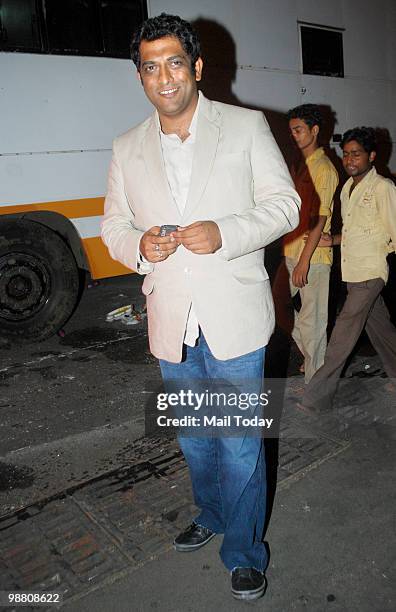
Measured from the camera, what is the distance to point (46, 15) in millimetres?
4957

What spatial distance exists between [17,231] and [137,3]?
2699mm

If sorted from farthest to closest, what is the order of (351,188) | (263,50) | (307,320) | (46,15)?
(263,50) < (46,15) < (307,320) < (351,188)

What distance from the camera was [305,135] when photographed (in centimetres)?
397

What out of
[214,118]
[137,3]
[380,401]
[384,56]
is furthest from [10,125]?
[384,56]

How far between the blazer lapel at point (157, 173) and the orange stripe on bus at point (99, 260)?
11.8 feet

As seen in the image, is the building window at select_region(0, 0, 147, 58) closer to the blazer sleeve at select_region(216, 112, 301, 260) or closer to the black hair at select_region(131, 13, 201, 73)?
the black hair at select_region(131, 13, 201, 73)

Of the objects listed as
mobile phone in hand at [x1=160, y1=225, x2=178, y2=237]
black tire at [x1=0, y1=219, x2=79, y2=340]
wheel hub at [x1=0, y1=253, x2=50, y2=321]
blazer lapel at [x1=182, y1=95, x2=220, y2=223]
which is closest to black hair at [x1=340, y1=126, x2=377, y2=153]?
blazer lapel at [x1=182, y1=95, x2=220, y2=223]

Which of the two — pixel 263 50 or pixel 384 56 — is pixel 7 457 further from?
pixel 384 56

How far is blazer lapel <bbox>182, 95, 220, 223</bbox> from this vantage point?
2008 millimetres

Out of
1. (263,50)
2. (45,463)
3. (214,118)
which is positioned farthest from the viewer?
(263,50)

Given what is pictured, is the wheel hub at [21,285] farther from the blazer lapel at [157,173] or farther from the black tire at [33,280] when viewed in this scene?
the blazer lapel at [157,173]

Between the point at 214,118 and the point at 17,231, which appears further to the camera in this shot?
the point at 17,231

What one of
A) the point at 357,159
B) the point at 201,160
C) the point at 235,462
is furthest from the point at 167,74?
the point at 357,159

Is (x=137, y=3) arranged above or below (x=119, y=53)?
Answer: above
